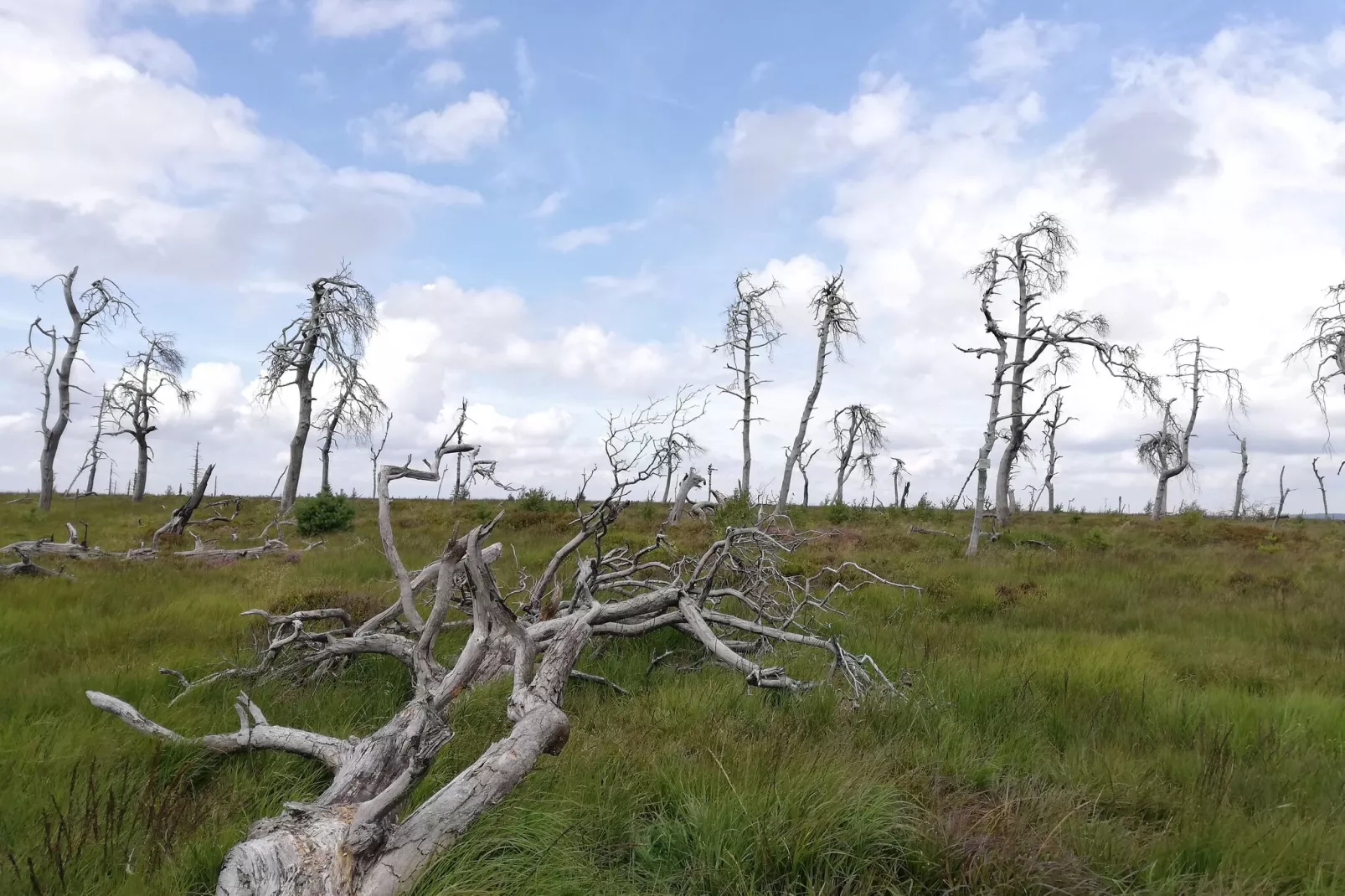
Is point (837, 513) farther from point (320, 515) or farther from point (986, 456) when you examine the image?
point (320, 515)

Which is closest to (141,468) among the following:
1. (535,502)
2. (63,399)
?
(63,399)

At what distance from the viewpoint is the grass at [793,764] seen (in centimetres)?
274

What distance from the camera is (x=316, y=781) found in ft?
11.8

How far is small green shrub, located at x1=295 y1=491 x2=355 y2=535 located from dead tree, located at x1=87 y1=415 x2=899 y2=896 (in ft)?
40.8

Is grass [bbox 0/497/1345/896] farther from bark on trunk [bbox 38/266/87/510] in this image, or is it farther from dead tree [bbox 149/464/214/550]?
bark on trunk [bbox 38/266/87/510]

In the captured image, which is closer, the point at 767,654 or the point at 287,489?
the point at 767,654

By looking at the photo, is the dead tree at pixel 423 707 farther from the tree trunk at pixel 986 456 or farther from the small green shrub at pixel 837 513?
the small green shrub at pixel 837 513

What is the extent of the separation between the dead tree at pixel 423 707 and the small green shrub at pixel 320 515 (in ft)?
40.8

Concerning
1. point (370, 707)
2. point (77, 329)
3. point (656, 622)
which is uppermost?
point (77, 329)

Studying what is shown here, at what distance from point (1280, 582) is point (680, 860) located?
13141 millimetres

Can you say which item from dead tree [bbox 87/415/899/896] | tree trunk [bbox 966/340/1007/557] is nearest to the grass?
dead tree [bbox 87/415/899/896]

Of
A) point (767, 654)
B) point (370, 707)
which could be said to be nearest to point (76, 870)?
point (370, 707)

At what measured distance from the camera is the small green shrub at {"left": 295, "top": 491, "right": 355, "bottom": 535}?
18.1 meters

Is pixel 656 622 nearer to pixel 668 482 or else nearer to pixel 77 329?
pixel 77 329
